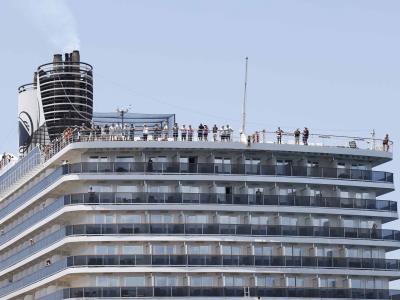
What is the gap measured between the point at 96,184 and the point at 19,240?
1804cm

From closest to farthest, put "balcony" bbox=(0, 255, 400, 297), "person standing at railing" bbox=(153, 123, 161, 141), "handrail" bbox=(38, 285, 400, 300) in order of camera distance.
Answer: "handrail" bbox=(38, 285, 400, 300)
"balcony" bbox=(0, 255, 400, 297)
"person standing at railing" bbox=(153, 123, 161, 141)

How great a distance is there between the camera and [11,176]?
478 ft

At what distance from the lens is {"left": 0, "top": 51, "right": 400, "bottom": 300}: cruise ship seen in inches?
4766

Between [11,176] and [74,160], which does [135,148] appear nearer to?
[74,160]

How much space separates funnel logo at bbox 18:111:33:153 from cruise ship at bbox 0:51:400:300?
2265cm

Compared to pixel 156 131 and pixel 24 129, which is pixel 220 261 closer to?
pixel 156 131

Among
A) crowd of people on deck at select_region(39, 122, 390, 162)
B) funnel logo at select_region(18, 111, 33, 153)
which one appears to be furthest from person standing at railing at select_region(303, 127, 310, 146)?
funnel logo at select_region(18, 111, 33, 153)

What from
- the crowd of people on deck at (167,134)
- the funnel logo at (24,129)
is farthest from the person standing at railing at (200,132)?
the funnel logo at (24,129)

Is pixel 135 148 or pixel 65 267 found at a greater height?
pixel 135 148

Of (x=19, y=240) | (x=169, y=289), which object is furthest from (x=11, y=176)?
(x=169, y=289)

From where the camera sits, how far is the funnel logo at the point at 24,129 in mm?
152500

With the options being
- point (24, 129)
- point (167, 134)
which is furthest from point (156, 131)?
point (24, 129)

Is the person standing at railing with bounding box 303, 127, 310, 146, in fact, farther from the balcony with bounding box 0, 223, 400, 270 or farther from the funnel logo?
the funnel logo

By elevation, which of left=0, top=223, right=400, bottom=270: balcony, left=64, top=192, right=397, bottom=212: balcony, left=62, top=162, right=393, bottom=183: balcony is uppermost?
left=62, top=162, right=393, bottom=183: balcony
